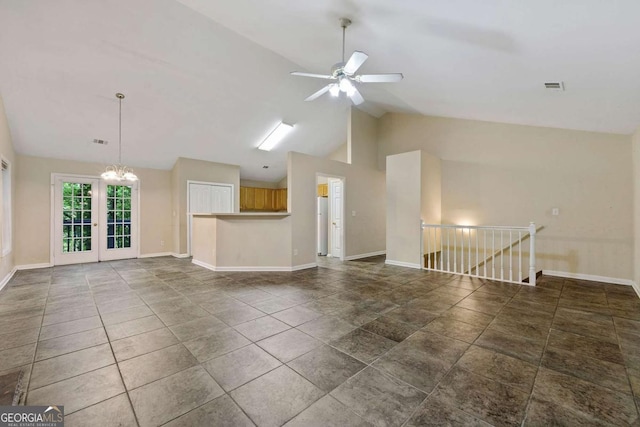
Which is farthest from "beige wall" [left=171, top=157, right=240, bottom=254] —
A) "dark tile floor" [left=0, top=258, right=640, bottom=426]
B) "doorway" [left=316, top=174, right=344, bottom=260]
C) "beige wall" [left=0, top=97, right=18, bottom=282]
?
"doorway" [left=316, top=174, right=344, bottom=260]

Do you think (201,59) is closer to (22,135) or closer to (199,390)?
(22,135)

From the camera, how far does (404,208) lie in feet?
18.7

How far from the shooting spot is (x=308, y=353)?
2197 millimetres

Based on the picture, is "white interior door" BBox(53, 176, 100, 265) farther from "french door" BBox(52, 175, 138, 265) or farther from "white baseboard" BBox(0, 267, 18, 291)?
"white baseboard" BBox(0, 267, 18, 291)

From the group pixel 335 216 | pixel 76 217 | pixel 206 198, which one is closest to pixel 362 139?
pixel 335 216

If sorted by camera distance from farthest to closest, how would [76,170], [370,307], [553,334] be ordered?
[76,170] → [370,307] → [553,334]

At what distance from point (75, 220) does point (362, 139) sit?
283 inches

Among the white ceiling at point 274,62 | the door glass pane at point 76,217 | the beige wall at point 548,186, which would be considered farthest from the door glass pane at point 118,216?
the beige wall at point 548,186

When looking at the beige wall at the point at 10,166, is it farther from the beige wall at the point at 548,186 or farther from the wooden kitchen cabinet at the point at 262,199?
the beige wall at the point at 548,186

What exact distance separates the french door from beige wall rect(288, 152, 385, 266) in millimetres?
4595

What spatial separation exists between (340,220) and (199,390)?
517cm

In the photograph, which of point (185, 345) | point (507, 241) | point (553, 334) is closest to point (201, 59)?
point (185, 345)

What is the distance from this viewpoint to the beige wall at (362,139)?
669 cm

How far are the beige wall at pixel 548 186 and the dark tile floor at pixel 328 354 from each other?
0.96 meters
